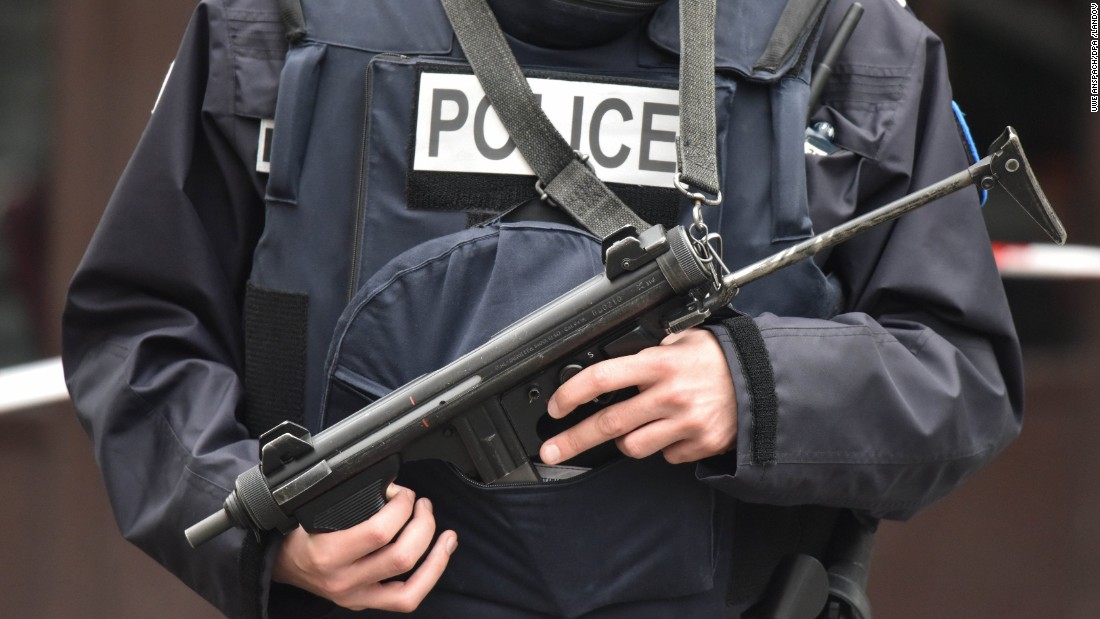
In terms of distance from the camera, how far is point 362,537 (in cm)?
136

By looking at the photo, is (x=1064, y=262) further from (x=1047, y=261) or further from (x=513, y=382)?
(x=513, y=382)

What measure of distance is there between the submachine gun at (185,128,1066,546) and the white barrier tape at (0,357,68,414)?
163cm

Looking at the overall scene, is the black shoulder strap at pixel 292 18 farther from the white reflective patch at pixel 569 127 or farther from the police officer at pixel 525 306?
the white reflective patch at pixel 569 127

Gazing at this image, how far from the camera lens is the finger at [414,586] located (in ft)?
4.54

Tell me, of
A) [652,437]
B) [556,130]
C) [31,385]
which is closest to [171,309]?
[556,130]

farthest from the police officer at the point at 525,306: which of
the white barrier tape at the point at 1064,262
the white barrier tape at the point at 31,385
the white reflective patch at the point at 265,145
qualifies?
the white barrier tape at the point at 1064,262

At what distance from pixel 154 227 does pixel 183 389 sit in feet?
0.68

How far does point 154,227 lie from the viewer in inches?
60.7

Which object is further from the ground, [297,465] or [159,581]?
[297,465]

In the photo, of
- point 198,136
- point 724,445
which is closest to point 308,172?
point 198,136

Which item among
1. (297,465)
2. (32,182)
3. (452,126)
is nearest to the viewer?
(297,465)

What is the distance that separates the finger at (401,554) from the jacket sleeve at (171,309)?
0.20 meters

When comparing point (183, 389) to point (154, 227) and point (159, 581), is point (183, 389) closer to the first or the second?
point (154, 227)

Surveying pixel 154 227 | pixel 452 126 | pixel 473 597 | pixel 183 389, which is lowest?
pixel 473 597
